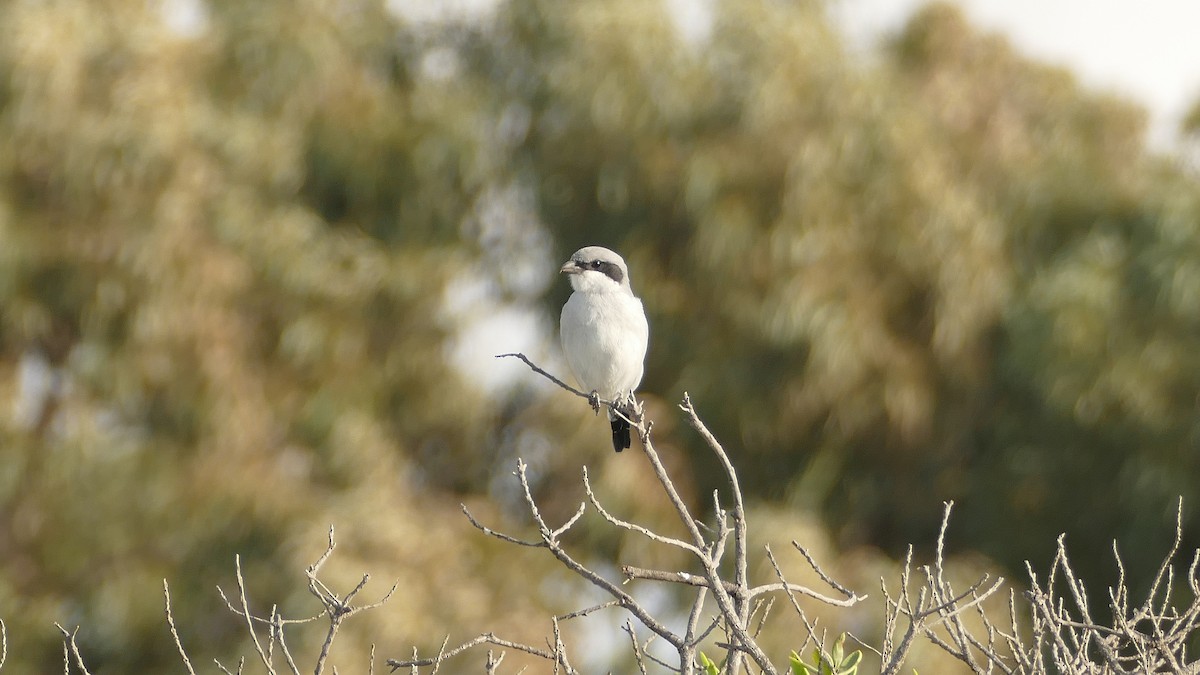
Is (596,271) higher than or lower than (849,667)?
higher

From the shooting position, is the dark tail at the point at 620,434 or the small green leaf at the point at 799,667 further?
the dark tail at the point at 620,434

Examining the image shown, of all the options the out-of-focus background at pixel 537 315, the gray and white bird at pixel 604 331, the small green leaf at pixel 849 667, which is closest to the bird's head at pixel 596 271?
the gray and white bird at pixel 604 331

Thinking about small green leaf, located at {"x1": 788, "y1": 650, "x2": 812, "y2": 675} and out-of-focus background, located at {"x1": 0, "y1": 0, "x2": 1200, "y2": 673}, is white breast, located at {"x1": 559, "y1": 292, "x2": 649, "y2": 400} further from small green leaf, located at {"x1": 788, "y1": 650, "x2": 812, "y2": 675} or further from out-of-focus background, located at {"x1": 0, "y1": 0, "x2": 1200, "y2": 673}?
out-of-focus background, located at {"x1": 0, "y1": 0, "x2": 1200, "y2": 673}

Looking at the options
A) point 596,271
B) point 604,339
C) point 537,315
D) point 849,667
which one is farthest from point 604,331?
point 537,315

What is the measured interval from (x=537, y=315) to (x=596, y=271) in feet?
19.0

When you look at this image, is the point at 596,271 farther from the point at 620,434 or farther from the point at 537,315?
the point at 537,315

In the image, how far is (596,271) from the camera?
5539 mm

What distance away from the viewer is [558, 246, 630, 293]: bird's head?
5.50 metres

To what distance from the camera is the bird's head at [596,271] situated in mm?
5496

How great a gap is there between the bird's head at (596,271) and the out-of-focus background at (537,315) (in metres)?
4.43

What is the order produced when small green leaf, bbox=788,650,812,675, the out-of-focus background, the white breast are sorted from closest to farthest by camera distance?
small green leaf, bbox=788,650,812,675, the white breast, the out-of-focus background

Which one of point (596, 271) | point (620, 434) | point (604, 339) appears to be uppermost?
point (596, 271)

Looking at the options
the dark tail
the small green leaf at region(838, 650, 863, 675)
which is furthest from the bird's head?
the small green leaf at region(838, 650, 863, 675)

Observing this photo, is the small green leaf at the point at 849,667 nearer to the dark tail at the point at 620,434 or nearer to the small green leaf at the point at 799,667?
the small green leaf at the point at 799,667
